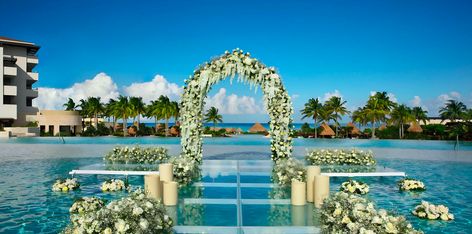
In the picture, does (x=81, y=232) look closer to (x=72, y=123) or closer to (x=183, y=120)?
(x=183, y=120)

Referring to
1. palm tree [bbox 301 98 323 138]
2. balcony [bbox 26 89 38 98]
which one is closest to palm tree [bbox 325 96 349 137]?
palm tree [bbox 301 98 323 138]

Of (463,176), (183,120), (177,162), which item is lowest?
(463,176)

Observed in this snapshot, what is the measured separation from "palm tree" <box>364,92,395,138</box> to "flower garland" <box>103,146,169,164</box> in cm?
4186

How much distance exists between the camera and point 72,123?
48094 millimetres

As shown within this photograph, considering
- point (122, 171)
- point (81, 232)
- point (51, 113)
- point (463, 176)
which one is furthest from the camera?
point (51, 113)

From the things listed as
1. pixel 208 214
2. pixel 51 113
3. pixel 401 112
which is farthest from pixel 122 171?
pixel 401 112

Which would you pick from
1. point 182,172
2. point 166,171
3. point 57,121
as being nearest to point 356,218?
point 166,171

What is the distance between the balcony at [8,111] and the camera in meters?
43.1

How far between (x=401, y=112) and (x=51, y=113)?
143 ft

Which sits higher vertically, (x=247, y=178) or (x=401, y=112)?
(x=401, y=112)

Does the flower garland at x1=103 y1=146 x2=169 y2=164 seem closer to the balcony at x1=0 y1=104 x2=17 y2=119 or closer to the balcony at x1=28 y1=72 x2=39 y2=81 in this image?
the balcony at x1=0 y1=104 x2=17 y2=119

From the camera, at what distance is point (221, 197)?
7828 millimetres

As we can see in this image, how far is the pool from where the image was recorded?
6.29 m

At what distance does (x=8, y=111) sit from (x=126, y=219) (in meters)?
45.9
